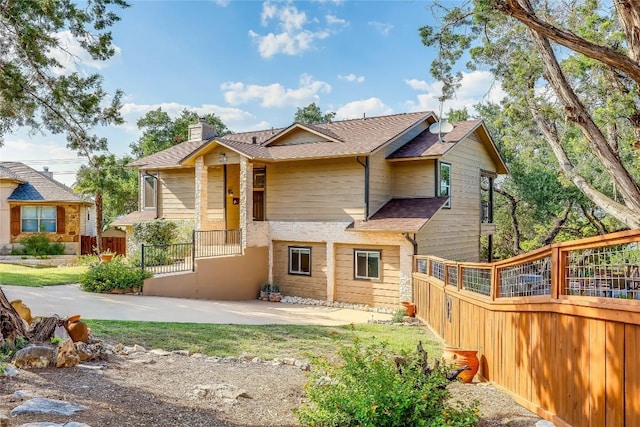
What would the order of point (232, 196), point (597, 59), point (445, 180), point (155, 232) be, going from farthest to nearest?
point (232, 196) → point (155, 232) → point (445, 180) → point (597, 59)

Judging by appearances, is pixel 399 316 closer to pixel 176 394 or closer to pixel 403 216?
pixel 403 216

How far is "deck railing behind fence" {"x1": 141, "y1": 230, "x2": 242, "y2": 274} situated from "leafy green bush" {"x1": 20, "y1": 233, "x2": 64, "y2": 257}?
1215 cm

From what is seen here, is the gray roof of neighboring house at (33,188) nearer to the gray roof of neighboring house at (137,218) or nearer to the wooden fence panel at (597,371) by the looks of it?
the gray roof of neighboring house at (137,218)

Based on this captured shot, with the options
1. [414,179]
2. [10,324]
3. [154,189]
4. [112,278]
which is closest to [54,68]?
[10,324]

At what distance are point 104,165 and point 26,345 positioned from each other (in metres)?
4.91

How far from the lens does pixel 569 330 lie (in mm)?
4363

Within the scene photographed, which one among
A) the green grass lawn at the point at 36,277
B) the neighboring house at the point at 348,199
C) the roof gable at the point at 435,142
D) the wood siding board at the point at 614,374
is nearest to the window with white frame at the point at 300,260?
the neighboring house at the point at 348,199

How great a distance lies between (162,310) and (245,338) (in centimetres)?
344

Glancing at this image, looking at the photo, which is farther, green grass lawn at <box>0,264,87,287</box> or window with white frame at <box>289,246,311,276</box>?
window with white frame at <box>289,246,311,276</box>

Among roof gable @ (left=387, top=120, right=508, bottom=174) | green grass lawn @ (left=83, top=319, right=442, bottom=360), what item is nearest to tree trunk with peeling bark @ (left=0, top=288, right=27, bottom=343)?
green grass lawn @ (left=83, top=319, right=442, bottom=360)

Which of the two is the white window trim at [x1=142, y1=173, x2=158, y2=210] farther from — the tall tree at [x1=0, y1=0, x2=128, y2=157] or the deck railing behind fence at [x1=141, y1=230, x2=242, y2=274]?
the tall tree at [x1=0, y1=0, x2=128, y2=157]

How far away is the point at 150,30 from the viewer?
1503 cm

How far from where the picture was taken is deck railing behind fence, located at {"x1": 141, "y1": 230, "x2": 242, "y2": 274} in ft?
48.1

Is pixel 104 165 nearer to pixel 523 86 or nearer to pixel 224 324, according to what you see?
pixel 224 324
